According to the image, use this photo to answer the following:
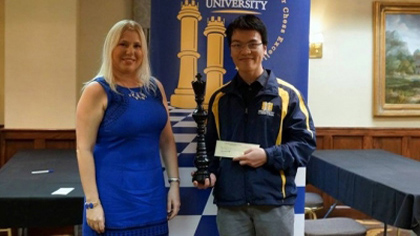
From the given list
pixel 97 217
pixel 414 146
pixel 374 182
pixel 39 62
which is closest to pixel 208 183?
pixel 97 217

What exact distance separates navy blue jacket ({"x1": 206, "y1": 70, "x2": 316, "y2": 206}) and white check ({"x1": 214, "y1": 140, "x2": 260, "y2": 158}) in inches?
0.9

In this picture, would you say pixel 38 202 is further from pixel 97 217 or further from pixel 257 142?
pixel 257 142

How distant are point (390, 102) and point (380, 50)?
575mm

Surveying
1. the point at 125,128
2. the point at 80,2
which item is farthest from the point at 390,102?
the point at 125,128

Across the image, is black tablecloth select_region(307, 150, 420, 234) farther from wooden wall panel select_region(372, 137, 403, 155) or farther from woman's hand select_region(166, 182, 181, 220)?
woman's hand select_region(166, 182, 181, 220)

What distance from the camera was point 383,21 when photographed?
4664 mm

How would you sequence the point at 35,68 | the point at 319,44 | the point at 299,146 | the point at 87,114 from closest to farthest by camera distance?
the point at 87,114, the point at 299,146, the point at 35,68, the point at 319,44

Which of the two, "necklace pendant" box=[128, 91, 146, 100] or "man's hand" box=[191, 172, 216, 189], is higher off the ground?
"necklace pendant" box=[128, 91, 146, 100]

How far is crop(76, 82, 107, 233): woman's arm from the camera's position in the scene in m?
1.56

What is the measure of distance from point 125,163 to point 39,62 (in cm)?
268

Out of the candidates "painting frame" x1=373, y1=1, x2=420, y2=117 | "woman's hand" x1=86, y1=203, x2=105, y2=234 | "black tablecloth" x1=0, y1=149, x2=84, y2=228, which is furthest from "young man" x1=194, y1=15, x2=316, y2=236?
"painting frame" x1=373, y1=1, x2=420, y2=117

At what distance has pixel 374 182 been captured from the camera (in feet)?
8.94

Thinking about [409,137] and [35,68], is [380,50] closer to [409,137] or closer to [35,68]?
[409,137]

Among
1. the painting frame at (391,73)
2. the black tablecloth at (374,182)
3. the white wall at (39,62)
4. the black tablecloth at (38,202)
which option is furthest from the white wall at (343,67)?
the black tablecloth at (38,202)
